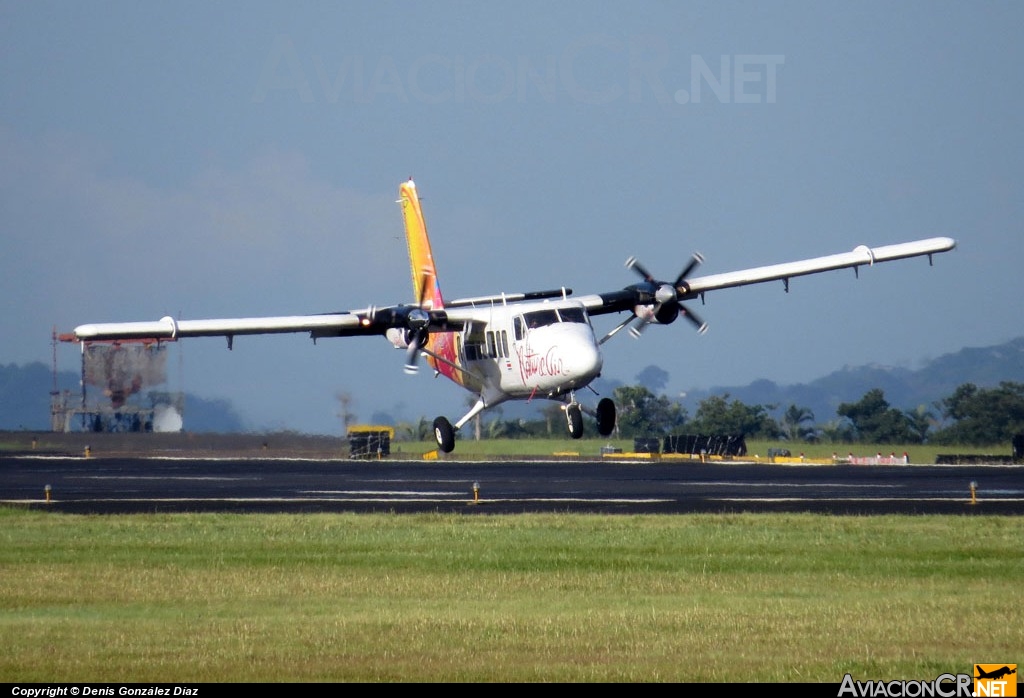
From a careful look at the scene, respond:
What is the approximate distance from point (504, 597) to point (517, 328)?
11391 millimetres

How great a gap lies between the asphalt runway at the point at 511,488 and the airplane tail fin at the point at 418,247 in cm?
651

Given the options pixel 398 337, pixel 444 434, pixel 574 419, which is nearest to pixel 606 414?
pixel 574 419

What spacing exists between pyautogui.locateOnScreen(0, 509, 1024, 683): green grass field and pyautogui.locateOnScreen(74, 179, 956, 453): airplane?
354cm

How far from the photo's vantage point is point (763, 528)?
3534cm

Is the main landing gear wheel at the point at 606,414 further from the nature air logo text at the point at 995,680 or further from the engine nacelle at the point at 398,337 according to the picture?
the nature air logo text at the point at 995,680

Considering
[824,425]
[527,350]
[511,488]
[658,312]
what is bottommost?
[511,488]

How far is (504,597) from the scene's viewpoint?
2450 centimetres

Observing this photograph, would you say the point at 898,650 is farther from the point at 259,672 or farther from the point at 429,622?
the point at 259,672

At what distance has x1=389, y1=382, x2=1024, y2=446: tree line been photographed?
9875 cm

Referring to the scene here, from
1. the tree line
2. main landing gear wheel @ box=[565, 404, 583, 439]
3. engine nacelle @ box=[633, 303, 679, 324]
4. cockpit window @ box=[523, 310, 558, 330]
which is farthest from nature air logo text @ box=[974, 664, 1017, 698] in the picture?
the tree line

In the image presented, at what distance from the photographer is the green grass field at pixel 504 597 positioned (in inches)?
676

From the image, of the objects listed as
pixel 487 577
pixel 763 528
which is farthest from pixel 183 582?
pixel 763 528

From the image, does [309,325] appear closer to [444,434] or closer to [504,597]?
[444,434]

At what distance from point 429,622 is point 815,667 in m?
6.36
